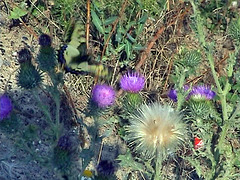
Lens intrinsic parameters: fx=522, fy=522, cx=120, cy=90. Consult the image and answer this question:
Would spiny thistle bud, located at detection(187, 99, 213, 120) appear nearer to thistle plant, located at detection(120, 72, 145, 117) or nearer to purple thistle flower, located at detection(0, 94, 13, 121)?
thistle plant, located at detection(120, 72, 145, 117)

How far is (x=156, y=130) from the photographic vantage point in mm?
2100

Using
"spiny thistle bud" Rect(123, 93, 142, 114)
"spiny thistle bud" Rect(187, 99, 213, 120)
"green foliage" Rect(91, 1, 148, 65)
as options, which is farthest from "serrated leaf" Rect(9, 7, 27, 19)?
"spiny thistle bud" Rect(187, 99, 213, 120)

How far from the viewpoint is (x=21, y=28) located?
4125 millimetres

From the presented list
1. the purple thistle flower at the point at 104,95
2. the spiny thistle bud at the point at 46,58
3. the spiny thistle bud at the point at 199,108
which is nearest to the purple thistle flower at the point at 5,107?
the spiny thistle bud at the point at 46,58

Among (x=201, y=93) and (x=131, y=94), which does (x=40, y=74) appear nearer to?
(x=131, y=94)

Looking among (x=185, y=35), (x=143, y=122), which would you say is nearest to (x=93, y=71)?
(x=185, y=35)

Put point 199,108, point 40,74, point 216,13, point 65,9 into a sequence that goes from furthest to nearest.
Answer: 1. point 216,13
2. point 65,9
3. point 40,74
4. point 199,108

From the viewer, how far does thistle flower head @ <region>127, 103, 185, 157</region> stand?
2.07 metres

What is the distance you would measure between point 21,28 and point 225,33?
66.0 inches

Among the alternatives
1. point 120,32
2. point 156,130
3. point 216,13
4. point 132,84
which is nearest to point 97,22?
point 120,32

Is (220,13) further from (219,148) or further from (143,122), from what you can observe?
(143,122)

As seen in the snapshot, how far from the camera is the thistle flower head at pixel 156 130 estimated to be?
2.07 meters

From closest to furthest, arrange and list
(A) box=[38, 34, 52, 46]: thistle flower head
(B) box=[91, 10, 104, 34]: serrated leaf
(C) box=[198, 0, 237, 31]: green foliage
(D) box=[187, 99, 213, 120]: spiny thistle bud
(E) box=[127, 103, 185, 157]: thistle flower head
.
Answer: (E) box=[127, 103, 185, 157]: thistle flower head → (D) box=[187, 99, 213, 120]: spiny thistle bud → (A) box=[38, 34, 52, 46]: thistle flower head → (B) box=[91, 10, 104, 34]: serrated leaf → (C) box=[198, 0, 237, 31]: green foliage

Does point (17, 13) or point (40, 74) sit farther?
point (17, 13)
